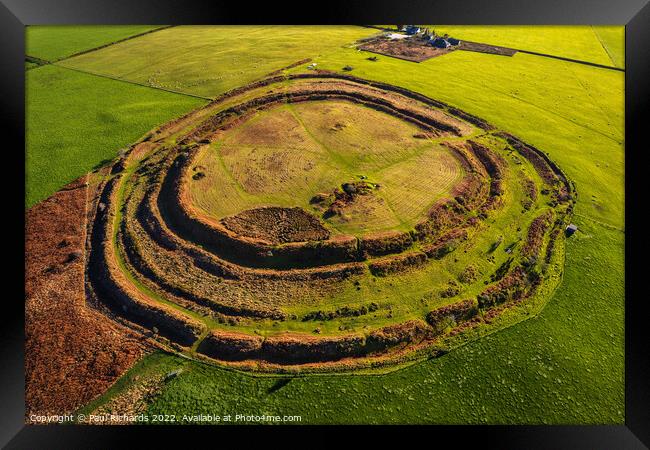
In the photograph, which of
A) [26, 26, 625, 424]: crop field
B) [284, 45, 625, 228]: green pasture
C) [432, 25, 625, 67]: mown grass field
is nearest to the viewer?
[26, 26, 625, 424]: crop field

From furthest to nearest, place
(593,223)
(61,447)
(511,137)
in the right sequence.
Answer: (511,137), (593,223), (61,447)

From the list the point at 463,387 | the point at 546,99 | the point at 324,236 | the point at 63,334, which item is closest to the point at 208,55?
the point at 324,236

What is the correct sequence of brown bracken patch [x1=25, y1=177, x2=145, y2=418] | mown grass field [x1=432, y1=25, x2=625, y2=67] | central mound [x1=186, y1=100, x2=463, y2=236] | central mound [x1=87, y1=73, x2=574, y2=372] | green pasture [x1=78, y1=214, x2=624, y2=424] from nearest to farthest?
green pasture [x1=78, y1=214, x2=624, y2=424], brown bracken patch [x1=25, y1=177, x2=145, y2=418], central mound [x1=87, y1=73, x2=574, y2=372], central mound [x1=186, y1=100, x2=463, y2=236], mown grass field [x1=432, y1=25, x2=625, y2=67]

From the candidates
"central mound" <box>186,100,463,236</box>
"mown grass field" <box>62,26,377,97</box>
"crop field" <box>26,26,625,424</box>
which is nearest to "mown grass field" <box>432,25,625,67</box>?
"crop field" <box>26,26,625,424</box>

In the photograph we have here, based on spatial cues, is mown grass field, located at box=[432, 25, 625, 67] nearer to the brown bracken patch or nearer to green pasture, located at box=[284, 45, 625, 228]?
green pasture, located at box=[284, 45, 625, 228]

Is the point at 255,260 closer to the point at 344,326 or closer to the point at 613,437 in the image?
the point at 344,326

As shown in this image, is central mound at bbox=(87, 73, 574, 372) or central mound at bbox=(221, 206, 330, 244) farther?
central mound at bbox=(221, 206, 330, 244)

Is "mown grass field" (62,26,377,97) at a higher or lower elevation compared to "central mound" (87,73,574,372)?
higher

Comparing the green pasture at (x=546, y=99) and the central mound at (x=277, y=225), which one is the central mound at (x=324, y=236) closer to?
the central mound at (x=277, y=225)

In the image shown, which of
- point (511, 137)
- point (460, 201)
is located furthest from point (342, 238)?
point (511, 137)
